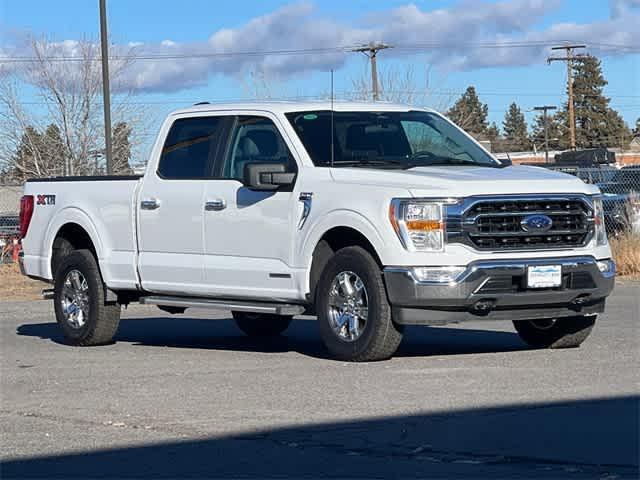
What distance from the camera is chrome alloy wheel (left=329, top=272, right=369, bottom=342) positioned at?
10375 mm

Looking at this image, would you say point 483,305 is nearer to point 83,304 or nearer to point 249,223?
point 249,223

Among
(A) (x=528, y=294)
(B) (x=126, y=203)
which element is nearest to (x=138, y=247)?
(B) (x=126, y=203)

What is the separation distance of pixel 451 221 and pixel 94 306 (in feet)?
13.0

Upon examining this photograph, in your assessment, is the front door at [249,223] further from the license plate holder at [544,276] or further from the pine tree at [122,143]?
the pine tree at [122,143]

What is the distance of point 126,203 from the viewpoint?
40.3 feet

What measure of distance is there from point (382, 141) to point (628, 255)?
1005 centimetres

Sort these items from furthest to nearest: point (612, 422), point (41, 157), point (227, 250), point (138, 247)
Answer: point (41, 157) < point (138, 247) < point (227, 250) < point (612, 422)

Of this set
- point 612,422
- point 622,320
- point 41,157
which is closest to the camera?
point 612,422

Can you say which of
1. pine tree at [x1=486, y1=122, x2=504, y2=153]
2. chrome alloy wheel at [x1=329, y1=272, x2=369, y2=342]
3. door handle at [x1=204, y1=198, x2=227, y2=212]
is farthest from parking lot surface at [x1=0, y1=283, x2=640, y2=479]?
pine tree at [x1=486, y1=122, x2=504, y2=153]

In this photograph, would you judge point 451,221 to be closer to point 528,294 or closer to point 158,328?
point 528,294

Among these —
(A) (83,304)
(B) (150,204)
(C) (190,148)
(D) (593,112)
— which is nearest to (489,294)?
(C) (190,148)

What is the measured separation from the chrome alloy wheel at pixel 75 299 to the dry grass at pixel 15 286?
23.9 feet

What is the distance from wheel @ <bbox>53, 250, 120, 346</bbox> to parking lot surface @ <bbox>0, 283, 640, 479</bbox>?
19cm

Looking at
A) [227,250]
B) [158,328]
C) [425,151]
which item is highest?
[425,151]
